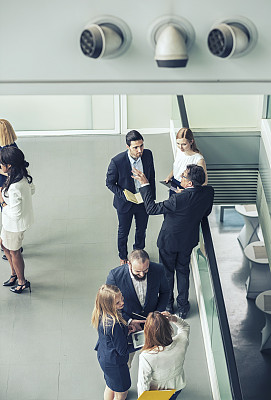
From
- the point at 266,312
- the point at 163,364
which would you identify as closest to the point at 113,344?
the point at 163,364

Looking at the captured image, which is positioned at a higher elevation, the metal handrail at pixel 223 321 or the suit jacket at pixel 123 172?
the suit jacket at pixel 123 172

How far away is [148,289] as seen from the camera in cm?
470

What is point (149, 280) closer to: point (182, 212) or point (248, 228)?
point (182, 212)

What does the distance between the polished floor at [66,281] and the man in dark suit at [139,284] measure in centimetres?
73

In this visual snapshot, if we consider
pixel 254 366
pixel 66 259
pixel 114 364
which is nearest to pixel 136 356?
pixel 114 364

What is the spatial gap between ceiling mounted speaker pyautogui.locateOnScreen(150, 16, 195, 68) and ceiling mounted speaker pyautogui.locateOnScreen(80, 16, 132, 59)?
8 centimetres

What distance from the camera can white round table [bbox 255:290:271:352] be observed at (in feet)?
26.5

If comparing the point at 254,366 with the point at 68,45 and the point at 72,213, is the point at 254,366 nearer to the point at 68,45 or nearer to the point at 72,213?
the point at 72,213

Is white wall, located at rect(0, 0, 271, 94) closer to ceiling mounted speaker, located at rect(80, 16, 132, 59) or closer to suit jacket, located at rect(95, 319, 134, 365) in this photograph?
ceiling mounted speaker, located at rect(80, 16, 132, 59)

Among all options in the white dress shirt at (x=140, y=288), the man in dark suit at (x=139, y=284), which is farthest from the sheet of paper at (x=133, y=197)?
the white dress shirt at (x=140, y=288)

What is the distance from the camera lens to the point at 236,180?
838 cm

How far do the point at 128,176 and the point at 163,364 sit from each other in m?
2.04

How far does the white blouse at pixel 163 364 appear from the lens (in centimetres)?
402

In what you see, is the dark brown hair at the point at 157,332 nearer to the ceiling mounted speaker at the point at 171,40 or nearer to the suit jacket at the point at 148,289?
the suit jacket at the point at 148,289
